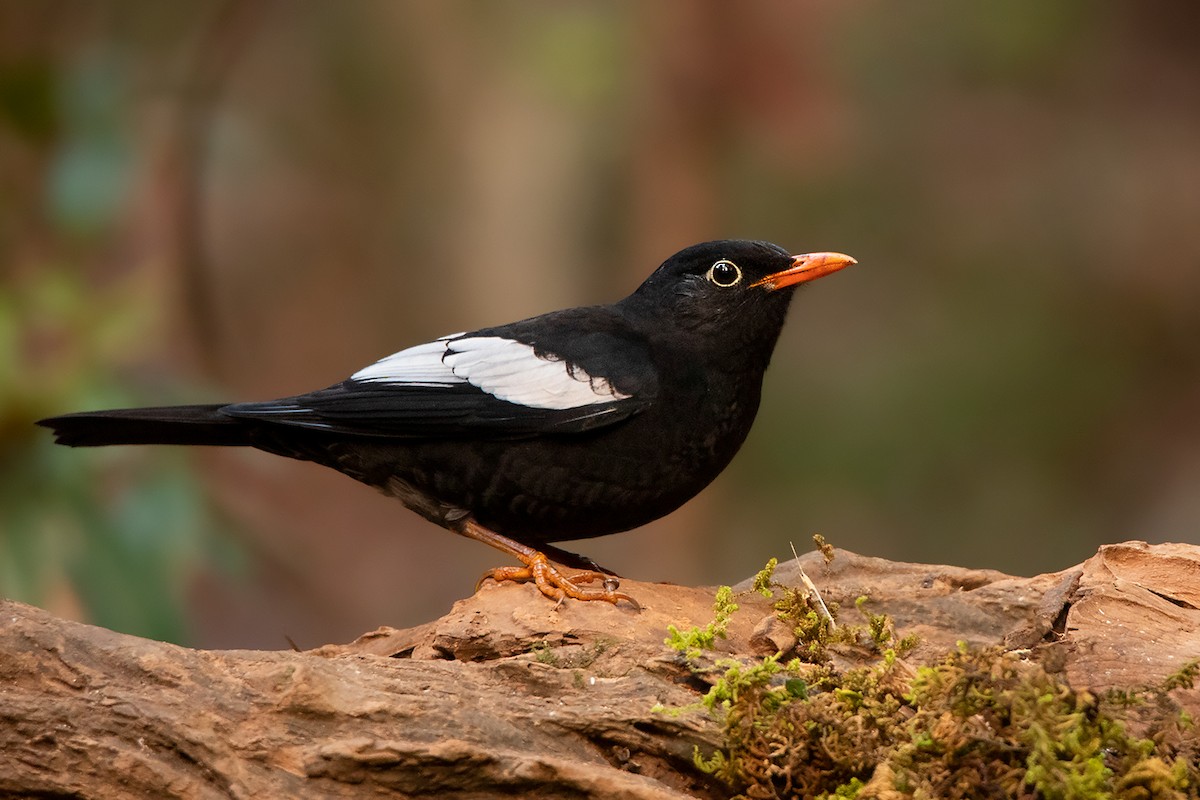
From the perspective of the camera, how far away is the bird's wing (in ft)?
13.8

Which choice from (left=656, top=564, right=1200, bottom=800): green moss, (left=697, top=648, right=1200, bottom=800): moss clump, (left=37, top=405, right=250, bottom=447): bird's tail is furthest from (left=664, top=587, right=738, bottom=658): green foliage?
(left=37, top=405, right=250, bottom=447): bird's tail

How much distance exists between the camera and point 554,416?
4.19 metres

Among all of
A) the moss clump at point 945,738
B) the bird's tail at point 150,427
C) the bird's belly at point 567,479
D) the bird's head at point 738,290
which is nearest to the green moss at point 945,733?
the moss clump at point 945,738

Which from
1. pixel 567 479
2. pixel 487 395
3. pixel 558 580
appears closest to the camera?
pixel 558 580

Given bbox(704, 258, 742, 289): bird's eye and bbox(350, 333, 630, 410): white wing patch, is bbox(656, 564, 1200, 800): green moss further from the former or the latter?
bbox(704, 258, 742, 289): bird's eye

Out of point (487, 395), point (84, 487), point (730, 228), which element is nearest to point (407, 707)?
point (487, 395)

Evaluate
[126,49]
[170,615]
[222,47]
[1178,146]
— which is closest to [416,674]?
[170,615]

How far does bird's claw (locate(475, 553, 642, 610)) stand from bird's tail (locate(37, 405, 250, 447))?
48.0 inches

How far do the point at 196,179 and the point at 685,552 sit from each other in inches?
171

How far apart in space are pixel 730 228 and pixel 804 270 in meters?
6.38

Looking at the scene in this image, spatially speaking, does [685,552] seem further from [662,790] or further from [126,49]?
[662,790]

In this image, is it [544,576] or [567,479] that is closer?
[544,576]

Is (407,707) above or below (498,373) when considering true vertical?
below

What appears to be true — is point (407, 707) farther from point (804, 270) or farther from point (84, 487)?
point (84, 487)
